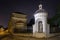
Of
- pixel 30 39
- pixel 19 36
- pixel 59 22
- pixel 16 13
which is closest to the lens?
pixel 30 39

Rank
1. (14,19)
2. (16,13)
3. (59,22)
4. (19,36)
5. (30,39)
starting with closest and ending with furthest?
(30,39) → (19,36) → (59,22) → (14,19) → (16,13)

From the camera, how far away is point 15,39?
947 inches

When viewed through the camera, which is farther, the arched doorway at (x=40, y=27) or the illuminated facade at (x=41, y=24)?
the arched doorway at (x=40, y=27)

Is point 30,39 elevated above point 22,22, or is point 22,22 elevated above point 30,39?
point 22,22

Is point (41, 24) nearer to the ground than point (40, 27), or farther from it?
farther from it

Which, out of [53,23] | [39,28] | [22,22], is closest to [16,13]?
[22,22]

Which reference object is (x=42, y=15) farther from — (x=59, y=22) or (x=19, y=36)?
(x=59, y=22)

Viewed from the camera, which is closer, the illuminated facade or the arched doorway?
the illuminated facade

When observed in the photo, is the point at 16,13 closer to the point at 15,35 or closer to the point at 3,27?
the point at 3,27

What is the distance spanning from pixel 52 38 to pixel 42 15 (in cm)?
362

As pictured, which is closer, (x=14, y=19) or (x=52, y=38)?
(x=52, y=38)

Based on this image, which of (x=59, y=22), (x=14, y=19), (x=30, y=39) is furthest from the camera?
(x=14, y=19)

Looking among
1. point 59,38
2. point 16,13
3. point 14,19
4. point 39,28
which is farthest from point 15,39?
point 16,13

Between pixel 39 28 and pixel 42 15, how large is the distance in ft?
6.89
